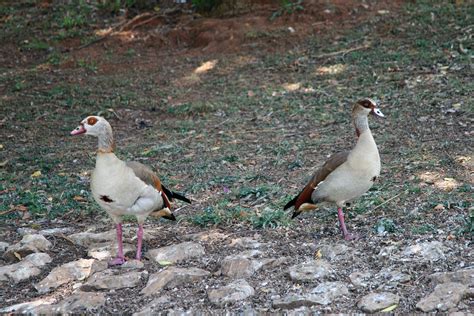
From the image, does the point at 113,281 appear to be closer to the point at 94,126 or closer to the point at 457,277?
the point at 94,126

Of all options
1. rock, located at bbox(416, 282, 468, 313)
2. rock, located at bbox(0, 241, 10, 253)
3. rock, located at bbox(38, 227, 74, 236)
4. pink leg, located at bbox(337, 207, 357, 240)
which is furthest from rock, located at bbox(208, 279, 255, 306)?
rock, located at bbox(0, 241, 10, 253)

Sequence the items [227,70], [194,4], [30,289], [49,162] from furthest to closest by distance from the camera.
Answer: [194,4]
[227,70]
[49,162]
[30,289]

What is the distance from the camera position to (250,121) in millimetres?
9336

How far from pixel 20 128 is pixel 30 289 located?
4482 millimetres

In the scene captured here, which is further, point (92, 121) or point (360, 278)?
point (92, 121)

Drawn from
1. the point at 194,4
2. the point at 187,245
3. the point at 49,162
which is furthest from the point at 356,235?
the point at 194,4

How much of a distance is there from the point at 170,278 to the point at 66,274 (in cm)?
79

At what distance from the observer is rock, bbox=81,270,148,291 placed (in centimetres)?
533

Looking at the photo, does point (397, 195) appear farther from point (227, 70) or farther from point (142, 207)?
point (227, 70)

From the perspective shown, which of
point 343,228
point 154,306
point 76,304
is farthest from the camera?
point 343,228

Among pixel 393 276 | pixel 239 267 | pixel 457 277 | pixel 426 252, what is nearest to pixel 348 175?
pixel 426 252

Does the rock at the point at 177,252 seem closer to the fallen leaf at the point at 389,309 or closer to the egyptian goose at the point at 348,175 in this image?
the egyptian goose at the point at 348,175

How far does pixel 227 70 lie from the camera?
11.2 metres

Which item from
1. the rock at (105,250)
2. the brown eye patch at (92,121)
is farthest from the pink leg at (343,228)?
the brown eye patch at (92,121)
